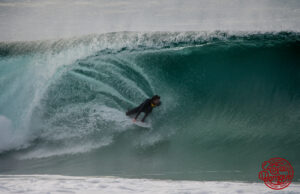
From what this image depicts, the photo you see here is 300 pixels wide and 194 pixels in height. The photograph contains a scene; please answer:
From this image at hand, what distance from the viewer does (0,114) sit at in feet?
26.5

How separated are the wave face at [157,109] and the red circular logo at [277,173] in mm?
195

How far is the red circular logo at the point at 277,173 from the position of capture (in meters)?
5.17

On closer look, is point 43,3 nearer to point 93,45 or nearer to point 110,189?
point 93,45

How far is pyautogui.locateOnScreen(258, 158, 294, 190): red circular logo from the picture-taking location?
5.17 m

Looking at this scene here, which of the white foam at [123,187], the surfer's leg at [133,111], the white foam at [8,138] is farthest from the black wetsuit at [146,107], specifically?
the white foam at [8,138]

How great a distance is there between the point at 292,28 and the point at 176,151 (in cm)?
622

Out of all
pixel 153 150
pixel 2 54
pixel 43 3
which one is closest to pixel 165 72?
pixel 153 150

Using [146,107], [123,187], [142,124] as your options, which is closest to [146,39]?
[146,107]

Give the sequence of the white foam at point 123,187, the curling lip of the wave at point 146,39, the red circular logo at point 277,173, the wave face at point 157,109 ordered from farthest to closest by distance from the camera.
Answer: the curling lip of the wave at point 146,39 → the wave face at point 157,109 → the red circular logo at point 277,173 → the white foam at point 123,187

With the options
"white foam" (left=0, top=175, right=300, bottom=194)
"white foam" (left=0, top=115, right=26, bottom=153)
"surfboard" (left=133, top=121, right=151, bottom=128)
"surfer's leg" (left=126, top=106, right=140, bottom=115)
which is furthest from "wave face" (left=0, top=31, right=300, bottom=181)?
"white foam" (left=0, top=175, right=300, bottom=194)

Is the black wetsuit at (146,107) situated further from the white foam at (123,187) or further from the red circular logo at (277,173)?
the red circular logo at (277,173)

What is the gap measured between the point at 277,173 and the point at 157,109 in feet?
11.2

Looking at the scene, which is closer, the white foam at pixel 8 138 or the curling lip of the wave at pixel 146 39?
the white foam at pixel 8 138

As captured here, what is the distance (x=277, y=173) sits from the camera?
5777 mm
